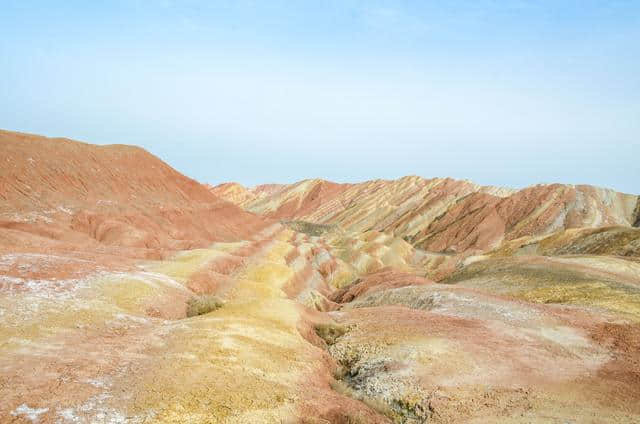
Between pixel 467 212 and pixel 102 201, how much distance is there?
10579cm

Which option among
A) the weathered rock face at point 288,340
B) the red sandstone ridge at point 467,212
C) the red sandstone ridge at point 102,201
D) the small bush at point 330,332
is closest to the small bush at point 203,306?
the weathered rock face at point 288,340

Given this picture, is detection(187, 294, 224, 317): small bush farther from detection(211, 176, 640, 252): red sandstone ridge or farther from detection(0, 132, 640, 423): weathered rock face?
detection(211, 176, 640, 252): red sandstone ridge

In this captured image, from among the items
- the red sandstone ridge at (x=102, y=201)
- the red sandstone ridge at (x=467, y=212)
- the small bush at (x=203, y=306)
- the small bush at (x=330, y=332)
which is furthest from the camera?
the red sandstone ridge at (x=467, y=212)

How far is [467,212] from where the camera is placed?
467 ft

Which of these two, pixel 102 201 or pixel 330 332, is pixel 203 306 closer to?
pixel 330 332

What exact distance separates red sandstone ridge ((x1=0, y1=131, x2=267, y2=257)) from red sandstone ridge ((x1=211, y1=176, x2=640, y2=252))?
6365 cm

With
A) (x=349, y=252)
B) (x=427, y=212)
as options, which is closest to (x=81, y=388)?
(x=349, y=252)

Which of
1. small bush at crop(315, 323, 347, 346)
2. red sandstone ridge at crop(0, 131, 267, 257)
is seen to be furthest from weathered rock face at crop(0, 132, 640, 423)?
red sandstone ridge at crop(0, 131, 267, 257)

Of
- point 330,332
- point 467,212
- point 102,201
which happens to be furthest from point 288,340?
point 467,212

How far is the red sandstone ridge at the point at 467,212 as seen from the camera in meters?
123

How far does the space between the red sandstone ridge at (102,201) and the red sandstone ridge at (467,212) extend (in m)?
63.7

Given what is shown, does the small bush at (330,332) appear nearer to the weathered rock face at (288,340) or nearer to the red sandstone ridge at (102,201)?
the weathered rock face at (288,340)

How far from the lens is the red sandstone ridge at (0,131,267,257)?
53094 mm

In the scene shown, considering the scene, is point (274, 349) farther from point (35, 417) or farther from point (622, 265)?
point (622, 265)
